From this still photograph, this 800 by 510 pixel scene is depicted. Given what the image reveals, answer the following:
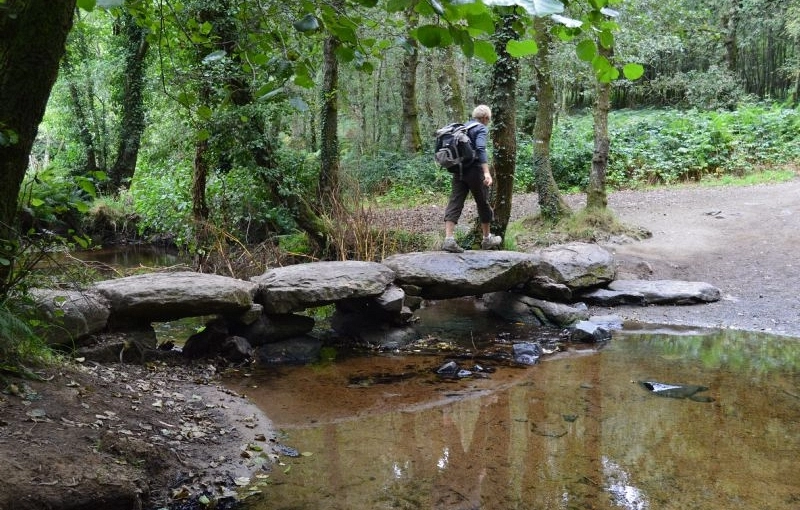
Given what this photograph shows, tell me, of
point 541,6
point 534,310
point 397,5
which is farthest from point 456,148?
point 541,6

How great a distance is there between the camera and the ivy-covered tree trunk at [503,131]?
31.0 ft

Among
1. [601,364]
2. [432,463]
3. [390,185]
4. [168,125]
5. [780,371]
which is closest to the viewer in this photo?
[432,463]

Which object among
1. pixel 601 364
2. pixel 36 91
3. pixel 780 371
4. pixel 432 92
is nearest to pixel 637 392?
pixel 601 364

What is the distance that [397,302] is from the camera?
738 centimetres

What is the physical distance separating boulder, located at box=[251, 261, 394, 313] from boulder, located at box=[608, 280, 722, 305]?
391 centimetres

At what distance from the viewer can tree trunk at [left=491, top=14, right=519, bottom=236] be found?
945 cm

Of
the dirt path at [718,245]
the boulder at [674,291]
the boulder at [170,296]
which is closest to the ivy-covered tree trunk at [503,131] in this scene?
the dirt path at [718,245]

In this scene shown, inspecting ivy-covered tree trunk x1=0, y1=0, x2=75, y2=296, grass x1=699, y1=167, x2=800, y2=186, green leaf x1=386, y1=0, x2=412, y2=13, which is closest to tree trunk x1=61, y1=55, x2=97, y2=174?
ivy-covered tree trunk x1=0, y1=0, x2=75, y2=296

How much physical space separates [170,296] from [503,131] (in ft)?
18.9

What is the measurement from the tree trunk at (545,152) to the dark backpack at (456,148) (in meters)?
4.47

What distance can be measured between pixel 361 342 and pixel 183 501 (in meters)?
3.97

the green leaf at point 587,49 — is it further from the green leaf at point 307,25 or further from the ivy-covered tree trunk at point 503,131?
the ivy-covered tree trunk at point 503,131

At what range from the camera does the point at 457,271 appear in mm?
7816

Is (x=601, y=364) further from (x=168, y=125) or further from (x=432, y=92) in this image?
(x=432, y=92)
